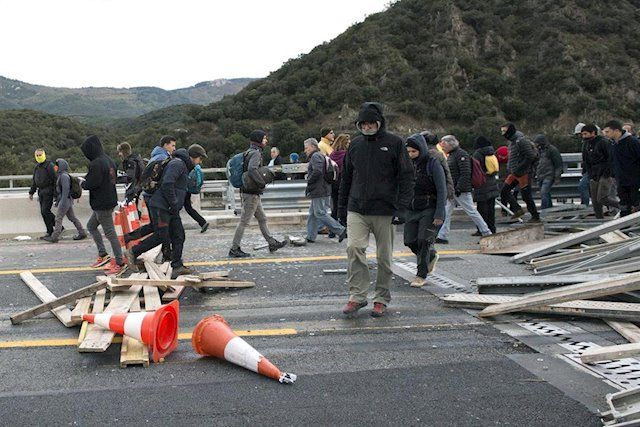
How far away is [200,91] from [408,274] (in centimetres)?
10976

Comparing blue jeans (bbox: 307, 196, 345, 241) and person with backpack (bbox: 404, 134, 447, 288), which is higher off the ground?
person with backpack (bbox: 404, 134, 447, 288)

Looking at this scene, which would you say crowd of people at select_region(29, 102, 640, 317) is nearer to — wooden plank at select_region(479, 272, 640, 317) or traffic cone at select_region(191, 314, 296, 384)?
wooden plank at select_region(479, 272, 640, 317)

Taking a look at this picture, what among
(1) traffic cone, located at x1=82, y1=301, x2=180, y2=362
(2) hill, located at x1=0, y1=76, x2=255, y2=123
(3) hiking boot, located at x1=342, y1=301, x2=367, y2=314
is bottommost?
(3) hiking boot, located at x1=342, y1=301, x2=367, y2=314

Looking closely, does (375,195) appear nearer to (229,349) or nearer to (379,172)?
(379,172)

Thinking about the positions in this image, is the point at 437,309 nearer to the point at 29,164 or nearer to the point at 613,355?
the point at 613,355

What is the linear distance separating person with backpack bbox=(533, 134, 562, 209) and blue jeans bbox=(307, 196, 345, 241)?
16.5ft

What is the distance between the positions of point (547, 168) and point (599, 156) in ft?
6.72

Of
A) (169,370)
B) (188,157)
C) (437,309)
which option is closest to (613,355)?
(437,309)

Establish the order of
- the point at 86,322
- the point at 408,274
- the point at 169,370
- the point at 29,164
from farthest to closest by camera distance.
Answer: the point at 29,164, the point at 408,274, the point at 86,322, the point at 169,370

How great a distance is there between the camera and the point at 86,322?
230 inches

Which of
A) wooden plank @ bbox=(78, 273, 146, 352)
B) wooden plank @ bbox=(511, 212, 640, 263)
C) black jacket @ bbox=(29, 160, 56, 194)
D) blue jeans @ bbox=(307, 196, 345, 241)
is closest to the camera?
wooden plank @ bbox=(78, 273, 146, 352)

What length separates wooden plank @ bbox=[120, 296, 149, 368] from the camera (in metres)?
5.00

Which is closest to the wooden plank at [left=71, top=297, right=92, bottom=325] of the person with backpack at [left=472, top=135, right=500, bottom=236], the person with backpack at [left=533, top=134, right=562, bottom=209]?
the person with backpack at [left=472, top=135, right=500, bottom=236]

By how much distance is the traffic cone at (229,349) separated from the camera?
478cm
